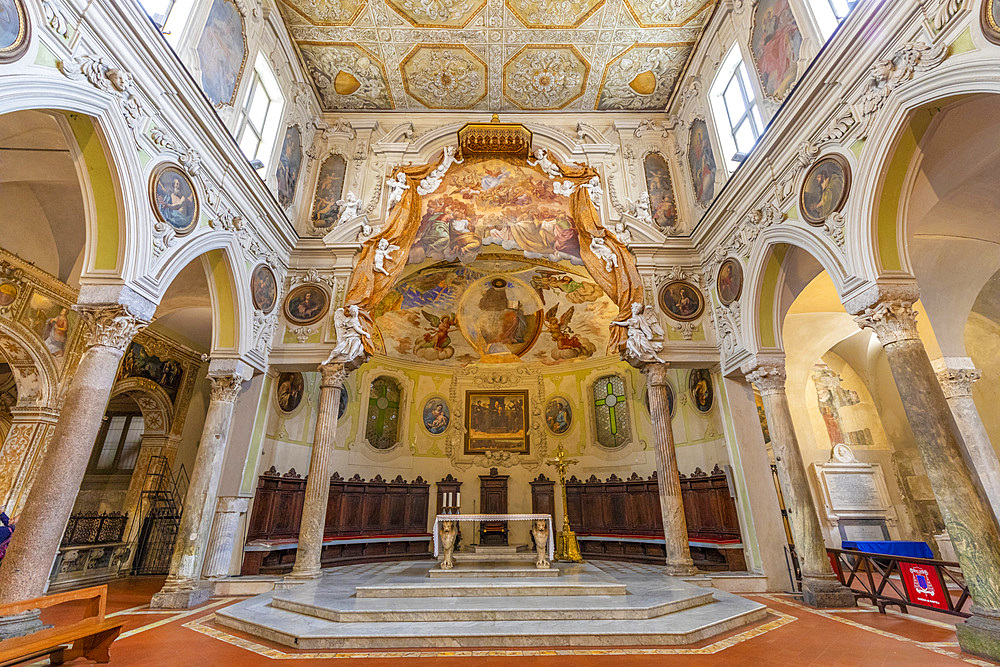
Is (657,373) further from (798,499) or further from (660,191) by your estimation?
(660,191)

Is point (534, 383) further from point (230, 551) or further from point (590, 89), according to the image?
point (230, 551)

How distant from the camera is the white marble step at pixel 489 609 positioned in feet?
19.4

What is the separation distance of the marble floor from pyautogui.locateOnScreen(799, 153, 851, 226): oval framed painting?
5.68m

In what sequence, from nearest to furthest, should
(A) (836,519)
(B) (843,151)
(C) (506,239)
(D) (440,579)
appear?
(B) (843,151) < (D) (440,579) < (A) (836,519) < (C) (506,239)

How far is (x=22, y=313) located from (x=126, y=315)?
4.96m

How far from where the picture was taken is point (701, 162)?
11.7m

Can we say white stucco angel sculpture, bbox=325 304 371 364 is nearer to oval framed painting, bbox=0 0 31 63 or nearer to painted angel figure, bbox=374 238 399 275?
painted angel figure, bbox=374 238 399 275

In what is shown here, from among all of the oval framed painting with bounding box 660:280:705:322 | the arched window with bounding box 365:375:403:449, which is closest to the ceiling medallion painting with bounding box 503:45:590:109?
the oval framed painting with bounding box 660:280:705:322

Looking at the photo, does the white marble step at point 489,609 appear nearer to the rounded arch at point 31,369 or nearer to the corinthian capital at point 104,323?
the corinthian capital at point 104,323

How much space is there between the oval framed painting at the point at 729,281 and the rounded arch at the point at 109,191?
10930 millimetres

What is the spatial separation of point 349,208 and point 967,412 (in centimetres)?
1454

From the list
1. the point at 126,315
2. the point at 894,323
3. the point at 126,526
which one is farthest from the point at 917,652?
the point at 126,526

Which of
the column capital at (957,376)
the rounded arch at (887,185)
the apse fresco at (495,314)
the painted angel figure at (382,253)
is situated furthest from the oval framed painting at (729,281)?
the painted angel figure at (382,253)

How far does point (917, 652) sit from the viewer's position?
4852mm
